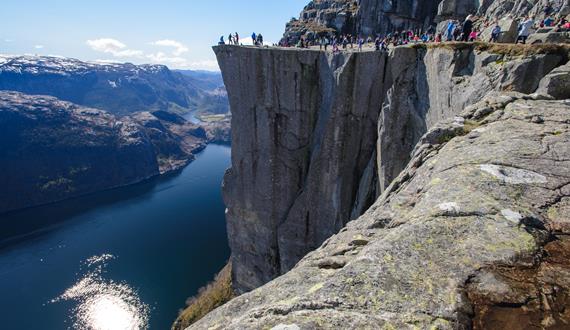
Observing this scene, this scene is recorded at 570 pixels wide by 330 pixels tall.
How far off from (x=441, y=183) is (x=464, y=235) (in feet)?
9.74

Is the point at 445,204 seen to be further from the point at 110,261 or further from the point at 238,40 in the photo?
the point at 110,261

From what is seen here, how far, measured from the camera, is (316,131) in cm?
4409

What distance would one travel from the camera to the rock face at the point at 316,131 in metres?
28.9

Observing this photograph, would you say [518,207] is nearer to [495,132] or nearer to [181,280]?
[495,132]

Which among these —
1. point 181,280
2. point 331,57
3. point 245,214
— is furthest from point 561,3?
point 181,280

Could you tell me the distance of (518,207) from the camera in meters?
9.66

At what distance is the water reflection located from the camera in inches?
3041

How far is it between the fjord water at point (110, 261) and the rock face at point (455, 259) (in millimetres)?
77572

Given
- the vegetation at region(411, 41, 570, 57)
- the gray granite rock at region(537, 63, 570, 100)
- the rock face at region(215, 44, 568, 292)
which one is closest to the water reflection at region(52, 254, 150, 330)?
the rock face at region(215, 44, 568, 292)

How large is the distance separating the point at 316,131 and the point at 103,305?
2809 inches

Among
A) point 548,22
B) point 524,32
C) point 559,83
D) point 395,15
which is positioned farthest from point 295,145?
point 395,15

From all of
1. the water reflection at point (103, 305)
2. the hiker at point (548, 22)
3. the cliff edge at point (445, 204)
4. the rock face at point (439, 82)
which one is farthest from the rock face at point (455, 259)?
the water reflection at point (103, 305)

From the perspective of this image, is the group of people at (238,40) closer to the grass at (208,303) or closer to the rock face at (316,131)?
the rock face at (316,131)

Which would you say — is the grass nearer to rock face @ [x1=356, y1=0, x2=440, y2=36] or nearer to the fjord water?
the fjord water
